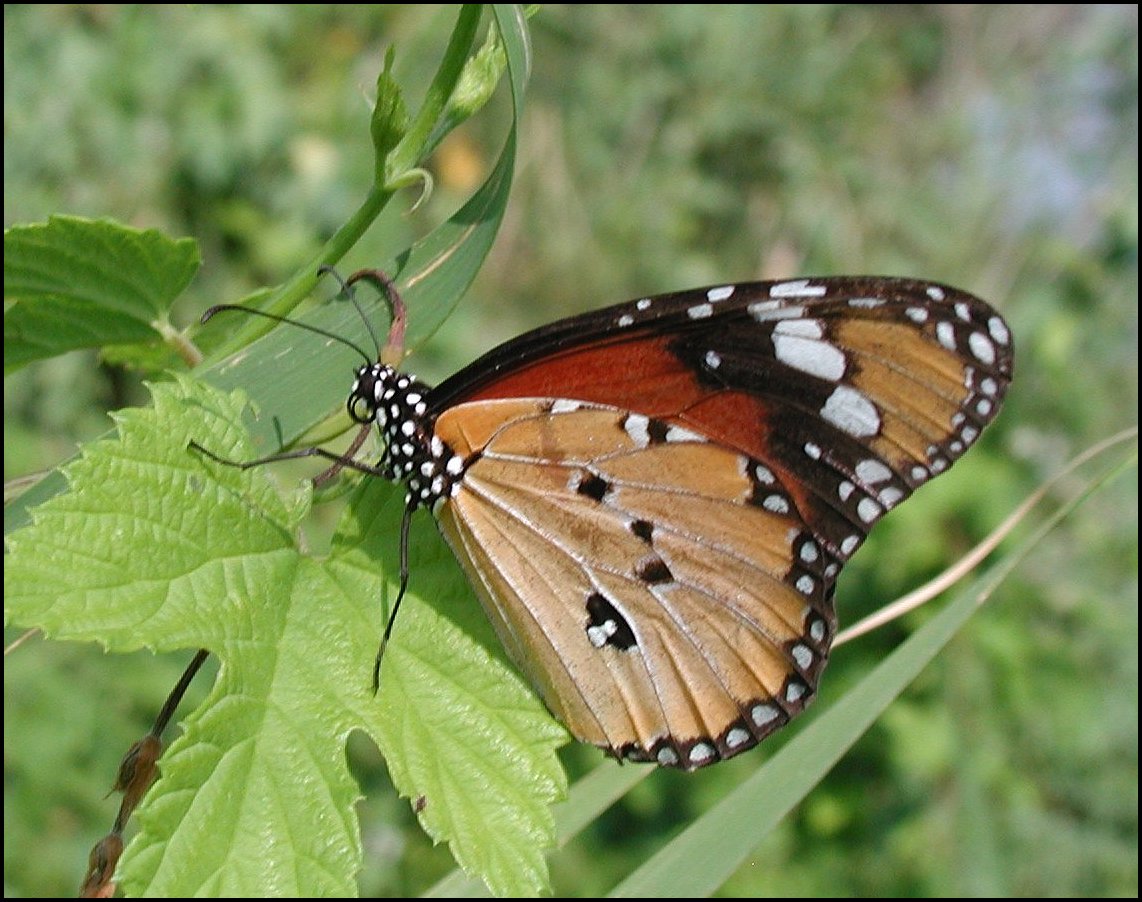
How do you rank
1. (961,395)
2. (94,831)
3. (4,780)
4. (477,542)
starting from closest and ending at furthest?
(477,542)
(961,395)
(4,780)
(94,831)

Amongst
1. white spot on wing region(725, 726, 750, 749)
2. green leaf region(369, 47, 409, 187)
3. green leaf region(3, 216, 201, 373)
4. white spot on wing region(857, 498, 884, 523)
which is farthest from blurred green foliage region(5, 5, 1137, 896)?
white spot on wing region(725, 726, 750, 749)

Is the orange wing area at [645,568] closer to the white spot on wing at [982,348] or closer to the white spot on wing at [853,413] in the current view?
the white spot on wing at [853,413]

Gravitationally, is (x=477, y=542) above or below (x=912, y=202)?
below

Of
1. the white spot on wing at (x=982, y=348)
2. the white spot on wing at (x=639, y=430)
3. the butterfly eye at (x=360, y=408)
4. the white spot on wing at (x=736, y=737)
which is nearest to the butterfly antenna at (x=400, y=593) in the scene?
the butterfly eye at (x=360, y=408)

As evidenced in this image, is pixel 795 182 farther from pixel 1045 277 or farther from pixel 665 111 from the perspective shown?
pixel 1045 277

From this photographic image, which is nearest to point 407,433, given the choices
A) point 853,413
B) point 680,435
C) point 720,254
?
point 680,435

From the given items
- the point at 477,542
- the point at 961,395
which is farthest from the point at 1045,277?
the point at 477,542
